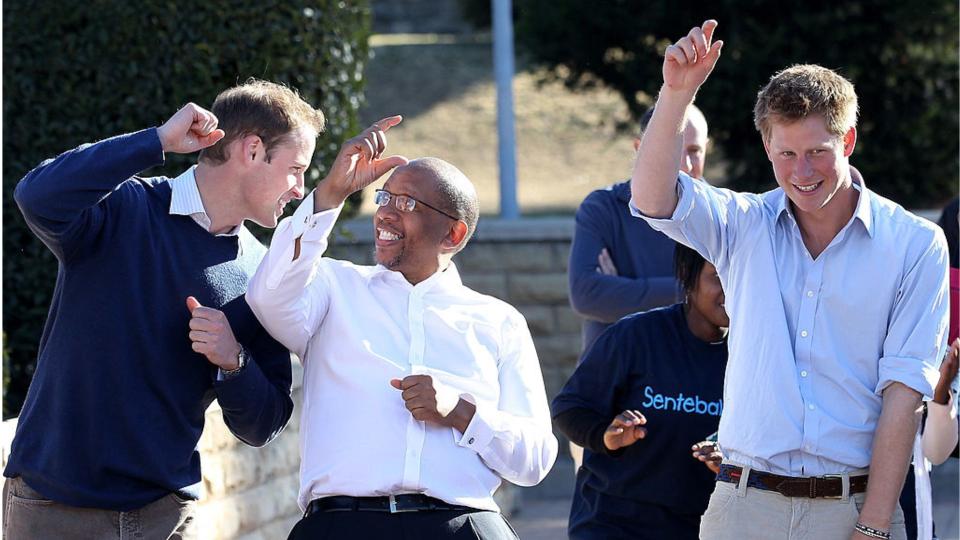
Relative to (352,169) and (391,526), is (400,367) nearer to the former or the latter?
(391,526)

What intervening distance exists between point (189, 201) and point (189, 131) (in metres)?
0.24

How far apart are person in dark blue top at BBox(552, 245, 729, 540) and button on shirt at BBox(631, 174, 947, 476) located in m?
0.80

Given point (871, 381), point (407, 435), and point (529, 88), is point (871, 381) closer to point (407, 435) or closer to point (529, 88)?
point (407, 435)

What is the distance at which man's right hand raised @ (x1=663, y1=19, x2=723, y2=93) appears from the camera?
3.08m

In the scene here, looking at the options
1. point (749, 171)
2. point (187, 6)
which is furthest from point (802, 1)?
point (187, 6)

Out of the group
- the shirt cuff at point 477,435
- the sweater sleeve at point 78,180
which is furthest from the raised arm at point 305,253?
the shirt cuff at point 477,435

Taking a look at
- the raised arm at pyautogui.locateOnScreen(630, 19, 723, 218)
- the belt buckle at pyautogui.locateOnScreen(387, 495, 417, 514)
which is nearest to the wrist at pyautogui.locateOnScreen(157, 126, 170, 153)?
the belt buckle at pyautogui.locateOnScreen(387, 495, 417, 514)

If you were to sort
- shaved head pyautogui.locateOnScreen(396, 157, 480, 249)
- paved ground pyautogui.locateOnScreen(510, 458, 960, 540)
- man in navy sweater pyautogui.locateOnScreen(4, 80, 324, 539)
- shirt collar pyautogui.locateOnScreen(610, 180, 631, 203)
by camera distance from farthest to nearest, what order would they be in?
paved ground pyautogui.locateOnScreen(510, 458, 960, 540) → shirt collar pyautogui.locateOnScreen(610, 180, 631, 203) → shaved head pyautogui.locateOnScreen(396, 157, 480, 249) → man in navy sweater pyautogui.locateOnScreen(4, 80, 324, 539)

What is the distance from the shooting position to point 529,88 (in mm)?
18500

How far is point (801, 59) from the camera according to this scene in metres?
9.66

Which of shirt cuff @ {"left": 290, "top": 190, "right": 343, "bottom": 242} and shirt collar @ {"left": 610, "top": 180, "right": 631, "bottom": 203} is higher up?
shirt collar @ {"left": 610, "top": 180, "right": 631, "bottom": 203}

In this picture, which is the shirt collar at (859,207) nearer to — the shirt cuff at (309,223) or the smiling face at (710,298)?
the smiling face at (710,298)

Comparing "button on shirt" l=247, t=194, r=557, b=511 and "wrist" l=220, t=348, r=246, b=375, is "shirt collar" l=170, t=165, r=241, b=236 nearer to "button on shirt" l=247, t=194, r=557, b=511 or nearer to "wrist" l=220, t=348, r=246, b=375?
"button on shirt" l=247, t=194, r=557, b=511

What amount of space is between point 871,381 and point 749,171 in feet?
22.8
